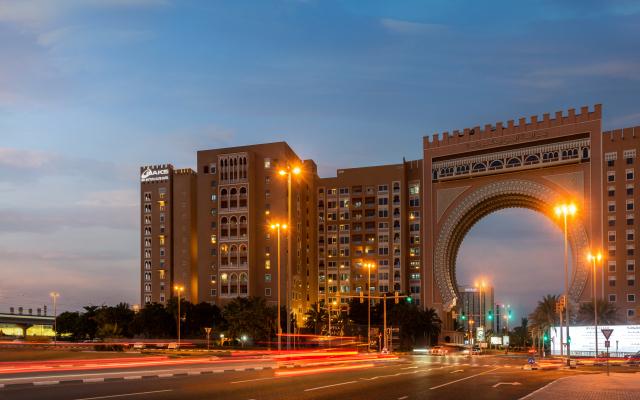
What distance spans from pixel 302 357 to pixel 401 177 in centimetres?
8487

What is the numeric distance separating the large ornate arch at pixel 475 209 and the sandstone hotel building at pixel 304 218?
2.36m

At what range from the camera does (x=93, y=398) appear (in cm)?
1534

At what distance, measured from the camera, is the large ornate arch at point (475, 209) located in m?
96.8

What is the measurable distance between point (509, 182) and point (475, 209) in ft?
27.4

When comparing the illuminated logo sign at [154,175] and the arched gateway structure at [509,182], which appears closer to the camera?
the arched gateway structure at [509,182]

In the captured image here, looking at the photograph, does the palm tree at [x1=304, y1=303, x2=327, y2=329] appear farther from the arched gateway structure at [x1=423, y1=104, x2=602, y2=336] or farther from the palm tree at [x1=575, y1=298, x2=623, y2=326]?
the palm tree at [x1=575, y1=298, x2=623, y2=326]

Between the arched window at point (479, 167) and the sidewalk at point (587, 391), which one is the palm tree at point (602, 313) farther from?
the sidewalk at point (587, 391)

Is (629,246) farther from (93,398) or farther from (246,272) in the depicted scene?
(93,398)

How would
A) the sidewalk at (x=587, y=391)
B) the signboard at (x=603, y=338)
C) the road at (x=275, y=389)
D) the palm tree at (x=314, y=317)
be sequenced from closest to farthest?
the road at (x=275, y=389)
the sidewalk at (x=587, y=391)
the signboard at (x=603, y=338)
the palm tree at (x=314, y=317)

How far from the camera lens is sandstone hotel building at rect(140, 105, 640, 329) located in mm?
98688

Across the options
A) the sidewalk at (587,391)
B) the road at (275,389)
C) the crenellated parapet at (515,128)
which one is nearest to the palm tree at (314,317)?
the crenellated parapet at (515,128)

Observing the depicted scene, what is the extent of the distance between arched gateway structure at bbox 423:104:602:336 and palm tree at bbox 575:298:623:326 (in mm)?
3695

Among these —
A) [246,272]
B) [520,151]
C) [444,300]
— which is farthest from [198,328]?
[520,151]

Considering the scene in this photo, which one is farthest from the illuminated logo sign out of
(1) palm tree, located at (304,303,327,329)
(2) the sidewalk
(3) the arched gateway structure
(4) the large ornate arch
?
(2) the sidewalk
